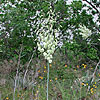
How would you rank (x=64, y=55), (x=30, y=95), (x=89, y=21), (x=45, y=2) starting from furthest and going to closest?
(x=64, y=55) < (x=89, y=21) < (x=45, y=2) < (x=30, y=95)

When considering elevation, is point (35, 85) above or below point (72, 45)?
below

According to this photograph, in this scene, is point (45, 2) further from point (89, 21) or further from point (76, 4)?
point (89, 21)

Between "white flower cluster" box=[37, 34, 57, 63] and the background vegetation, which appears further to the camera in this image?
the background vegetation

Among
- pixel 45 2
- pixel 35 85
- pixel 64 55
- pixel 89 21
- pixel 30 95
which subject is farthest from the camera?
pixel 64 55

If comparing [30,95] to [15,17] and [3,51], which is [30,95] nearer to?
[3,51]

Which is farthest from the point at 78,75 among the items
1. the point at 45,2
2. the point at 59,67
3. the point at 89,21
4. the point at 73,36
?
the point at 45,2

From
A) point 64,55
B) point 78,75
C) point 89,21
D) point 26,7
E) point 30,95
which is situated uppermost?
point 26,7

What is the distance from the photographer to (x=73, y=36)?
13.8 ft

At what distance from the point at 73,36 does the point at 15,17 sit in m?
1.36

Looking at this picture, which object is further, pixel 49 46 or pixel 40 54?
pixel 40 54

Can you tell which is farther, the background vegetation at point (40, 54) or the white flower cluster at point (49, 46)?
the background vegetation at point (40, 54)

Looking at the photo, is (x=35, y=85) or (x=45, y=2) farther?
(x=45, y=2)

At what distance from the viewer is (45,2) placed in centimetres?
371

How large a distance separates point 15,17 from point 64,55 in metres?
1.58
